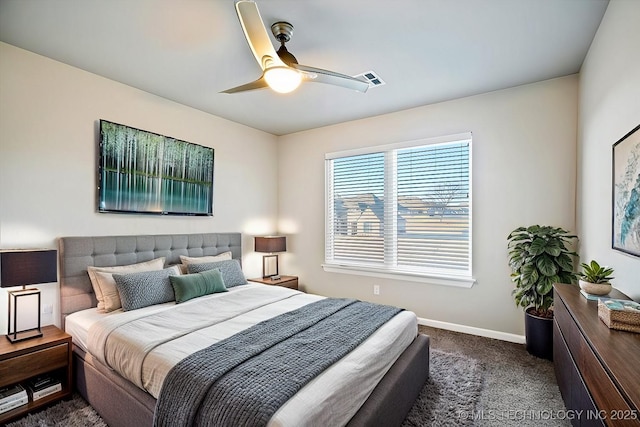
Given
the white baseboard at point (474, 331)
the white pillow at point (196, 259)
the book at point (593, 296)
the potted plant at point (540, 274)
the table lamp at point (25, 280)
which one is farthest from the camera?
the white pillow at point (196, 259)

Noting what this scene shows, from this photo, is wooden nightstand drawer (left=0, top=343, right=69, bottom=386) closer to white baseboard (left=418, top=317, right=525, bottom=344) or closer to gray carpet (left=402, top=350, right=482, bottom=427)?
gray carpet (left=402, top=350, right=482, bottom=427)

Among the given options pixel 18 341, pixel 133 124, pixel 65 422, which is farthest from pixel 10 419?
pixel 133 124

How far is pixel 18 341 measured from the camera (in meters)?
2.29

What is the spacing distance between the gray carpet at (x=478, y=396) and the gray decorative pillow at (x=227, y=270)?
4.61 feet

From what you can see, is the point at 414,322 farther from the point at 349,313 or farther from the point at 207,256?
the point at 207,256

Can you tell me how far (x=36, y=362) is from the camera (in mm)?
2254

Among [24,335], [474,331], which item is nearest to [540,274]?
[474,331]

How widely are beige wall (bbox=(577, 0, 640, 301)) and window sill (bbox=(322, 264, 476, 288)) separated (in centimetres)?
117

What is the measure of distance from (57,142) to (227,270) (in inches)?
79.8

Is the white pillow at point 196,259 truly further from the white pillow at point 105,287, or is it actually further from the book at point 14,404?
the book at point 14,404

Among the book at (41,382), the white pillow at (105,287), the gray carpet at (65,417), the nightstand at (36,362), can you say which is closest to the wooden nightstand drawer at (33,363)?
the nightstand at (36,362)

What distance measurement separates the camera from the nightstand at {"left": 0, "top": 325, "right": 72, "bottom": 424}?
212 centimetres

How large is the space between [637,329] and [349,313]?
5.60 feet

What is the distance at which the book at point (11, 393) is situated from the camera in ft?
6.93
